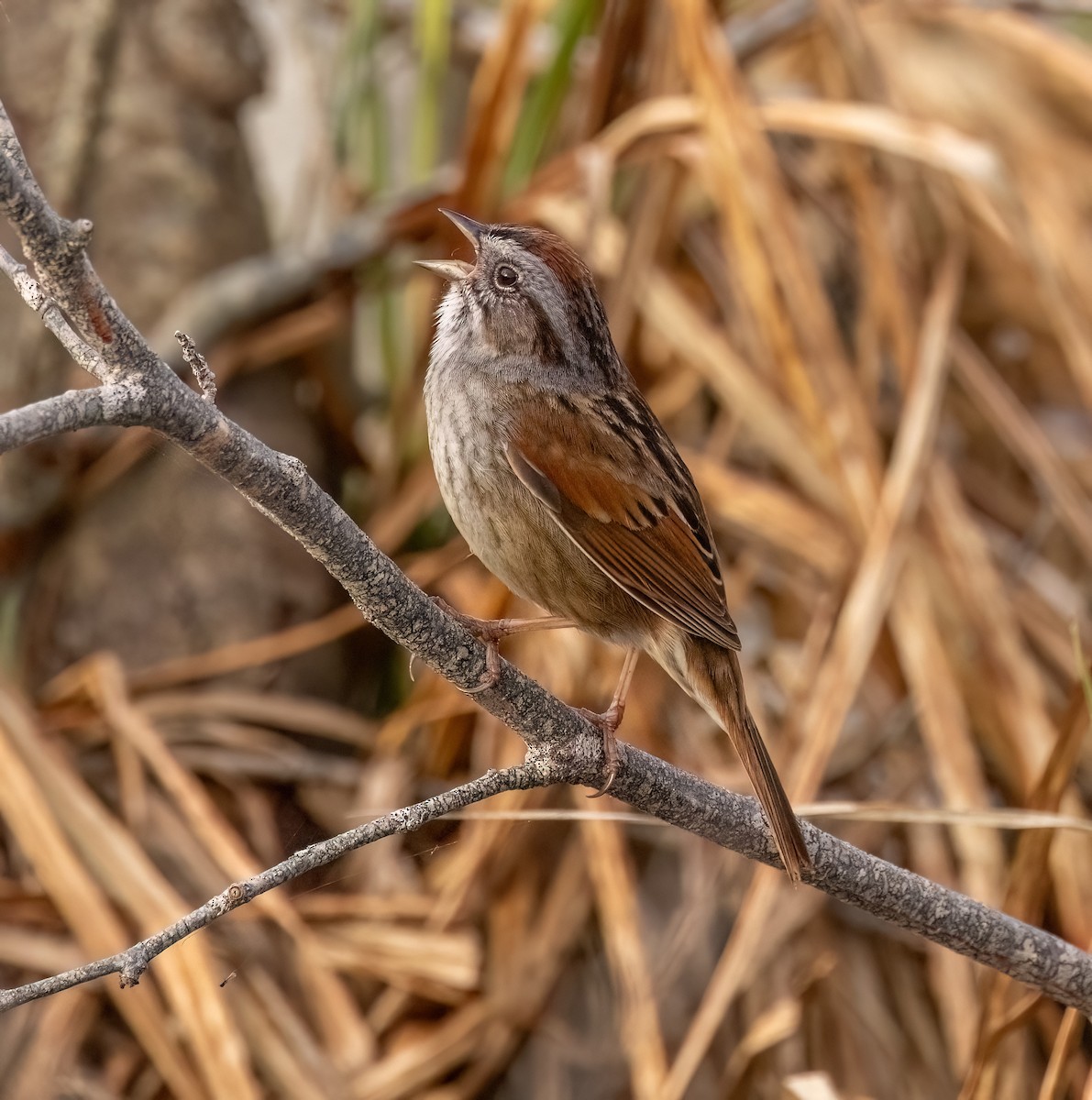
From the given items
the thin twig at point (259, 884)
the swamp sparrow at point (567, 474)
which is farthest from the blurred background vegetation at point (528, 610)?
the thin twig at point (259, 884)

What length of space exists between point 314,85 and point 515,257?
189cm

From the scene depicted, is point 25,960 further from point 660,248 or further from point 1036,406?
point 1036,406

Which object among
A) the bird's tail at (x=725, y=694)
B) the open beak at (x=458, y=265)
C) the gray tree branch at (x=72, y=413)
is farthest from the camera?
the open beak at (x=458, y=265)

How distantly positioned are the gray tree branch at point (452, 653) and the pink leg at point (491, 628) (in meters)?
0.01

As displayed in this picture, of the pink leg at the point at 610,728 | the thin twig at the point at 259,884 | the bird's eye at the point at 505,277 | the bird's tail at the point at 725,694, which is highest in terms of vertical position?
the bird's eye at the point at 505,277

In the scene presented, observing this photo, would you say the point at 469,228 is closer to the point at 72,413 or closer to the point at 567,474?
the point at 567,474

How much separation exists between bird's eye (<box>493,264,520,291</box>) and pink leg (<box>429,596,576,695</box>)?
60 cm

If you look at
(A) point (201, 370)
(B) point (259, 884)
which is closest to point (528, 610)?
(B) point (259, 884)

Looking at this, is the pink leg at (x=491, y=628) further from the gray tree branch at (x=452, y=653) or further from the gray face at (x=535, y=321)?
the gray face at (x=535, y=321)

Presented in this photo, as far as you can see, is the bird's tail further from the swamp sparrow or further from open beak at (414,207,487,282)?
open beak at (414,207,487,282)

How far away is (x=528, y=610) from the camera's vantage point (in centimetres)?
330

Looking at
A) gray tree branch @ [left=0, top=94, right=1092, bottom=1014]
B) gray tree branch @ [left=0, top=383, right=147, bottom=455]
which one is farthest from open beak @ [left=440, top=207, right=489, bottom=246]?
gray tree branch @ [left=0, top=383, right=147, bottom=455]

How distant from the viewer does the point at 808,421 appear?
131 inches

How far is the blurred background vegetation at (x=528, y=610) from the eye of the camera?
2.80m
